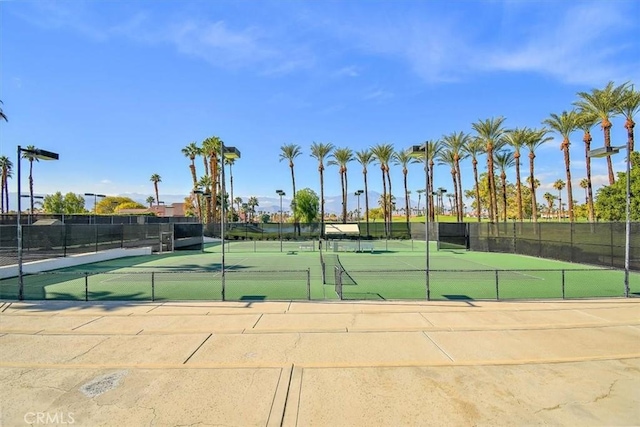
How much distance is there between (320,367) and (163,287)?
10775 millimetres

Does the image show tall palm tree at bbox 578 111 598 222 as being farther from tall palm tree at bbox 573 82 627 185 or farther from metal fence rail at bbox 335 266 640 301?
metal fence rail at bbox 335 266 640 301

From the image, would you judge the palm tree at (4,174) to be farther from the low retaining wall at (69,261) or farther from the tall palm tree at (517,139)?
the tall palm tree at (517,139)

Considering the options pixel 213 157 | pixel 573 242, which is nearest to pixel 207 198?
pixel 213 157

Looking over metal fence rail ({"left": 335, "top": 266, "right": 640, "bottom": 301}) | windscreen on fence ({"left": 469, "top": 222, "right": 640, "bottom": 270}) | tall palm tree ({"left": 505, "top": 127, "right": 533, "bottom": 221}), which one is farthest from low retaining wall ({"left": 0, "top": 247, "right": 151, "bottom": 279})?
tall palm tree ({"left": 505, "top": 127, "right": 533, "bottom": 221})

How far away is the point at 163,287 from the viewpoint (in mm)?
14578

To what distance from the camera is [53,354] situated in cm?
681

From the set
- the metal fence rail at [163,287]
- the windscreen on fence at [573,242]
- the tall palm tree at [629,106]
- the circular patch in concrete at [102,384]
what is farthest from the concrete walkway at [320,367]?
the tall palm tree at [629,106]

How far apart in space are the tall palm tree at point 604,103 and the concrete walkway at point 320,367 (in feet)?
113

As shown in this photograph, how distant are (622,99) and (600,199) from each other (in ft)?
37.4

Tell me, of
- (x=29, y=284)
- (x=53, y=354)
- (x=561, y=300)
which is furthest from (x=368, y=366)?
(x=29, y=284)

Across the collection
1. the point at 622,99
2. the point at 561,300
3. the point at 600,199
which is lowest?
the point at 561,300

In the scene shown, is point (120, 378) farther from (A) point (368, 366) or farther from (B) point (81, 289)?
(B) point (81, 289)

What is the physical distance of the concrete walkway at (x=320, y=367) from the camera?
473 cm

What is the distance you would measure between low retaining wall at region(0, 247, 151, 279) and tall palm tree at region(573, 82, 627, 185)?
152 feet
